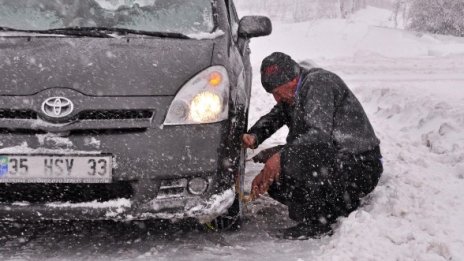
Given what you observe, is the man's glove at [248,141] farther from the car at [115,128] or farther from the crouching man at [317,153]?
the car at [115,128]

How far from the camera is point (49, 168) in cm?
306

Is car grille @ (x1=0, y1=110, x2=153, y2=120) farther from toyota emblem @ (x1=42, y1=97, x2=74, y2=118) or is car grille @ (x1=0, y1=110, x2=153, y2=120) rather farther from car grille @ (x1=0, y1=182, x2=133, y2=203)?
car grille @ (x1=0, y1=182, x2=133, y2=203)

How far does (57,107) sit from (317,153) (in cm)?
157

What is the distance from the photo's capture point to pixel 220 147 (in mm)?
3291

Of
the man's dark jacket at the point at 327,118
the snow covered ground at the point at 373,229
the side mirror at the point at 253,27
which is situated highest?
the side mirror at the point at 253,27

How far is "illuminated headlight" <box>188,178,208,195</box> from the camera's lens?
10.7 ft

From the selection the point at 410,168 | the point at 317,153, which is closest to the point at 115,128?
the point at 317,153

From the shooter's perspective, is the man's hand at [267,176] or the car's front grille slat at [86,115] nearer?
the car's front grille slat at [86,115]

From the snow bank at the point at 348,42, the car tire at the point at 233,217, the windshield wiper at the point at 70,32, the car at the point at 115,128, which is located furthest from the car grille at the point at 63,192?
the snow bank at the point at 348,42

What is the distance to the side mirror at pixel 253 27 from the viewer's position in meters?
4.38

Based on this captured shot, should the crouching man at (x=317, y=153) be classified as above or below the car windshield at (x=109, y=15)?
below

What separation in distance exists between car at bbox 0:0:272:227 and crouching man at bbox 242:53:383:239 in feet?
1.39

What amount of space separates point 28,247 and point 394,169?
282cm

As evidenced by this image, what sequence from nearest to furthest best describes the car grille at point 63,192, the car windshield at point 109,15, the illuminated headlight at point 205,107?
Result: the car grille at point 63,192, the illuminated headlight at point 205,107, the car windshield at point 109,15
